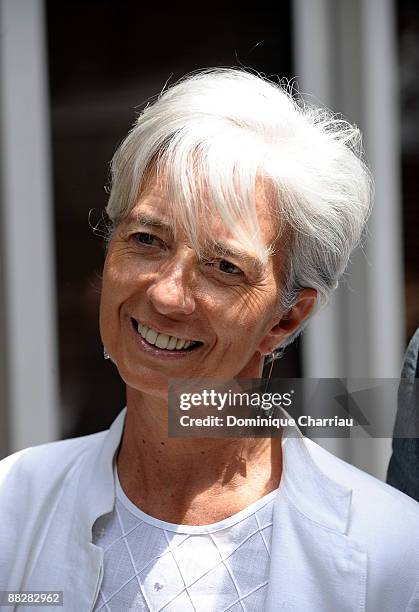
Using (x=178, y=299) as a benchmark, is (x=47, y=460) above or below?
below

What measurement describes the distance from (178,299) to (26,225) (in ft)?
5.89

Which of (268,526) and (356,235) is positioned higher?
(356,235)

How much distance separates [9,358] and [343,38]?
1.71 metres

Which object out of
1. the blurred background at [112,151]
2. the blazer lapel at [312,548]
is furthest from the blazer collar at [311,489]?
the blurred background at [112,151]

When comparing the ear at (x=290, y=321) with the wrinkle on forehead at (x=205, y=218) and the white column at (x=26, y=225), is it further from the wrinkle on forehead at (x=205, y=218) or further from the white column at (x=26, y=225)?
the white column at (x=26, y=225)

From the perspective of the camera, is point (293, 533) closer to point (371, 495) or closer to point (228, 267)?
point (371, 495)

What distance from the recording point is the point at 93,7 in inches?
117

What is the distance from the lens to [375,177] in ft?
10.9

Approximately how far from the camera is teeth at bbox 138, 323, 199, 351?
1328mm

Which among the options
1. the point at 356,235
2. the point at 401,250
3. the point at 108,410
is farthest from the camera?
the point at 401,250

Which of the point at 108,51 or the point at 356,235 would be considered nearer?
the point at 356,235

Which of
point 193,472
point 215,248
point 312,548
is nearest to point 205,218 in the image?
point 215,248

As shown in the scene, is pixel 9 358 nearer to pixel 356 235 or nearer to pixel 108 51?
pixel 108 51

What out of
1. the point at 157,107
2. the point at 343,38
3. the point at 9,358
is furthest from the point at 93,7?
the point at 157,107
